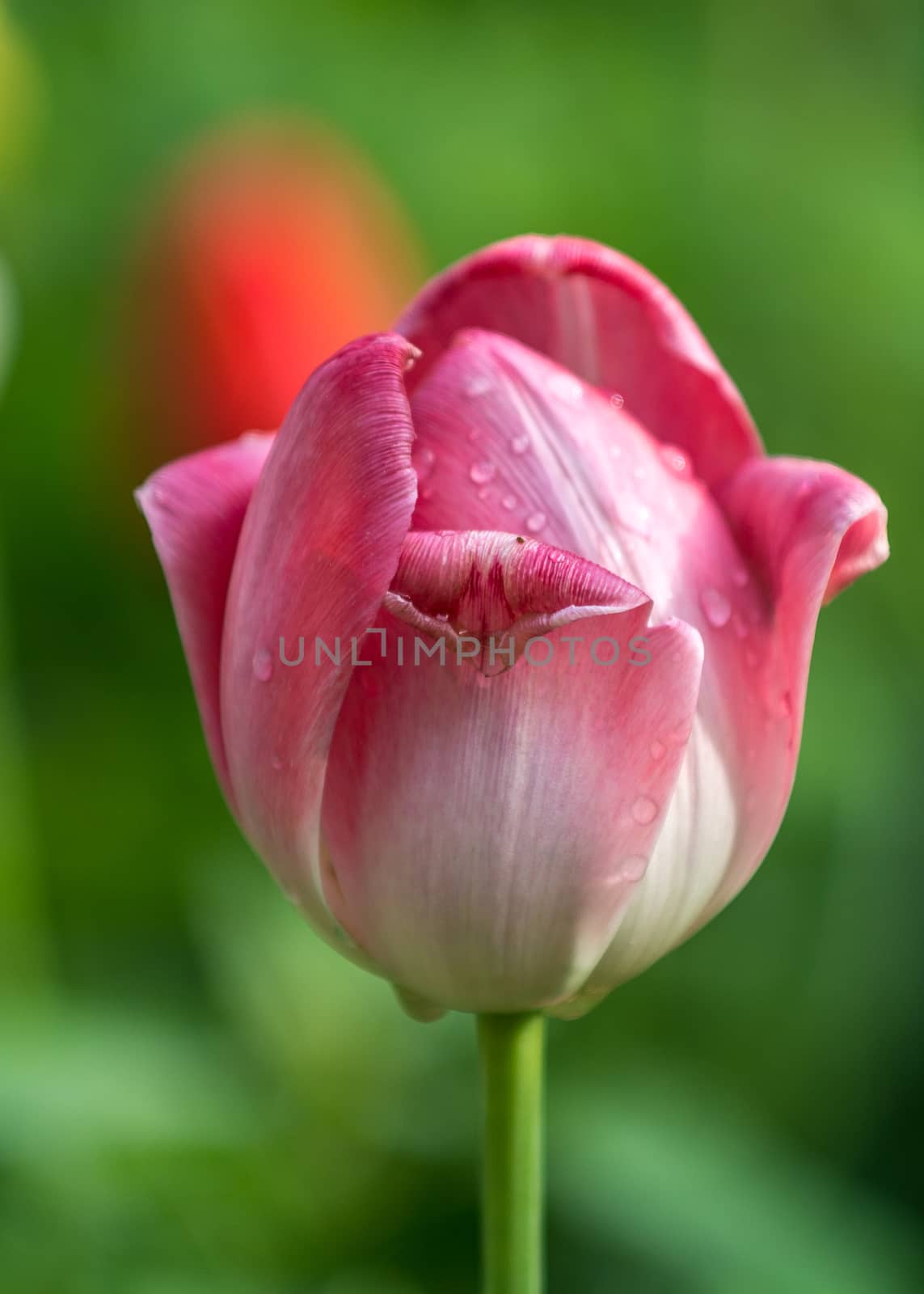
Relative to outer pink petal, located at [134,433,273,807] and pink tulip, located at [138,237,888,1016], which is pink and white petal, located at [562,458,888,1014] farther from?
outer pink petal, located at [134,433,273,807]

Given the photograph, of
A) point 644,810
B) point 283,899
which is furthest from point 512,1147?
point 283,899

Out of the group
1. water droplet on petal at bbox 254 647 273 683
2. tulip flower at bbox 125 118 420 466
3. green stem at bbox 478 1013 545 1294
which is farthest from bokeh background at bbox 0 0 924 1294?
water droplet on petal at bbox 254 647 273 683

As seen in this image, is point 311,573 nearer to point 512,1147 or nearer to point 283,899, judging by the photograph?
point 512,1147

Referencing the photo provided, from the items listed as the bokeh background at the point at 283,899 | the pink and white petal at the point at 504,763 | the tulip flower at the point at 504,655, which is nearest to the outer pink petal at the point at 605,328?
the tulip flower at the point at 504,655

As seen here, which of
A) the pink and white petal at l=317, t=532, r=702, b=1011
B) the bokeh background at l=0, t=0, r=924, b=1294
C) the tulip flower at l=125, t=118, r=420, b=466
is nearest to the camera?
the pink and white petal at l=317, t=532, r=702, b=1011

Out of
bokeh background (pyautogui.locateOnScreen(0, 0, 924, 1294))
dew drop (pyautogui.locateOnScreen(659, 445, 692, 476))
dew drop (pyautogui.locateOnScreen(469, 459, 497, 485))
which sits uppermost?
dew drop (pyautogui.locateOnScreen(469, 459, 497, 485))

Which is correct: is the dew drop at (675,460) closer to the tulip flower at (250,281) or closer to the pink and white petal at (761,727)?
the pink and white petal at (761,727)
